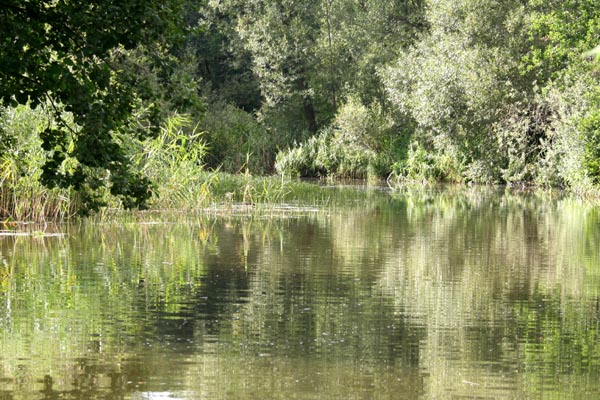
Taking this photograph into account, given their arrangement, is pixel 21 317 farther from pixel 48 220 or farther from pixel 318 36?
pixel 318 36

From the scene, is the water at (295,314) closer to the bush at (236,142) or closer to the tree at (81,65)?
the tree at (81,65)

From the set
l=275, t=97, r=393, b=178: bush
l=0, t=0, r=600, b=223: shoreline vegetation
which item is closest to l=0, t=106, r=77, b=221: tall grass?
l=0, t=0, r=600, b=223: shoreline vegetation

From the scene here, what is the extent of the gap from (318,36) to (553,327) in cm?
4099

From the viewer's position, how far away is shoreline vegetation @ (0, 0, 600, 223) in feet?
36.7

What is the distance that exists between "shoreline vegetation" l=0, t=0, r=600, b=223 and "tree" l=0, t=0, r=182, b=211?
20 mm

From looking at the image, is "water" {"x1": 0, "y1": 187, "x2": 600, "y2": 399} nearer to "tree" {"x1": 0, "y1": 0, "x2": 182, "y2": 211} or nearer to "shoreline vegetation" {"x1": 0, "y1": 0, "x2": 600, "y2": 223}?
"shoreline vegetation" {"x1": 0, "y1": 0, "x2": 600, "y2": 223}

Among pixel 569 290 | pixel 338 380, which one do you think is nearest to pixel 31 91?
pixel 338 380

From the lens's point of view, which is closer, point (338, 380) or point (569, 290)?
point (338, 380)

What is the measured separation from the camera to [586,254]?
16969mm

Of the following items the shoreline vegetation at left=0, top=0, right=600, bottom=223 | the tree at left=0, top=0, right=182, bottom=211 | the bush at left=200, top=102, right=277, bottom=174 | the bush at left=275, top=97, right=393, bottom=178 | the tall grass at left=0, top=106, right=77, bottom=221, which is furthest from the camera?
Result: the bush at left=275, top=97, right=393, bottom=178

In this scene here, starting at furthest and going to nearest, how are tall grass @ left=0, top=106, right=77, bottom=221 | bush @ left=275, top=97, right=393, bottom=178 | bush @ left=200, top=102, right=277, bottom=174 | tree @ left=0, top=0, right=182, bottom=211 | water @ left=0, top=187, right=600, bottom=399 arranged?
1. bush @ left=275, top=97, right=393, bottom=178
2. bush @ left=200, top=102, right=277, bottom=174
3. tall grass @ left=0, top=106, right=77, bottom=221
4. tree @ left=0, top=0, right=182, bottom=211
5. water @ left=0, top=187, right=600, bottom=399

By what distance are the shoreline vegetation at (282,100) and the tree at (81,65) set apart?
0.02 metres

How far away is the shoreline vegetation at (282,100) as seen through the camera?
440 inches

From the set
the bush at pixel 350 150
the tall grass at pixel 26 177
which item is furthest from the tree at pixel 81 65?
the bush at pixel 350 150
